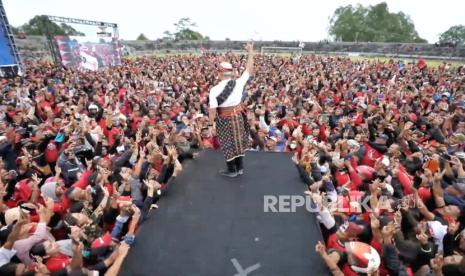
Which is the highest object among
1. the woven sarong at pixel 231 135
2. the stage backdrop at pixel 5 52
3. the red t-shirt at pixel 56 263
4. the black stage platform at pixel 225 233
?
the stage backdrop at pixel 5 52

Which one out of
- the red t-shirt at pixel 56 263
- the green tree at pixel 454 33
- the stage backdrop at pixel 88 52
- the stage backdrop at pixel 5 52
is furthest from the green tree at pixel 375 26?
the red t-shirt at pixel 56 263

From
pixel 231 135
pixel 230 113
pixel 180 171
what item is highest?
pixel 230 113

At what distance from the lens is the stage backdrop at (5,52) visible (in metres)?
11.4

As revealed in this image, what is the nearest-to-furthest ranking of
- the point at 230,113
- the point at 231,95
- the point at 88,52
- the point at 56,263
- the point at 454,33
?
the point at 56,263 → the point at 231,95 → the point at 230,113 → the point at 88,52 → the point at 454,33

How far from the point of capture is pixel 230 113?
363cm

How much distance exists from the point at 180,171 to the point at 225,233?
1.50 metres

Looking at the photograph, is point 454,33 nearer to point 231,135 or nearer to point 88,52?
point 88,52

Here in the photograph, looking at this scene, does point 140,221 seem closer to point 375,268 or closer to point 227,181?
point 227,181

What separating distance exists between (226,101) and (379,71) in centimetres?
1579

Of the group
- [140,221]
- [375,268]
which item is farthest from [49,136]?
[375,268]

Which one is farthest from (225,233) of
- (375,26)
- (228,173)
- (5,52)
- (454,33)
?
(454,33)

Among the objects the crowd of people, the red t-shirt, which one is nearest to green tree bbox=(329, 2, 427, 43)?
the crowd of people

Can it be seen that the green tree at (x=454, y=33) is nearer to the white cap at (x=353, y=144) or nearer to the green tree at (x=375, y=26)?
the green tree at (x=375, y=26)

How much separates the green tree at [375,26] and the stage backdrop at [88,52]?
47.0 metres
